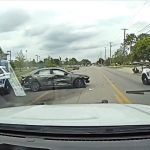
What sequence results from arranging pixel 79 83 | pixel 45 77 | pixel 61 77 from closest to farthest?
1. pixel 45 77
2. pixel 61 77
3. pixel 79 83

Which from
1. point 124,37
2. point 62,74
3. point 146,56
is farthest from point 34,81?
point 124,37

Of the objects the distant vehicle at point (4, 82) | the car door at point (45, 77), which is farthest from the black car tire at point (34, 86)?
the distant vehicle at point (4, 82)

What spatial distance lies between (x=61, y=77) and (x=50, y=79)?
2.44ft

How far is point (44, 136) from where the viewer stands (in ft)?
10.6

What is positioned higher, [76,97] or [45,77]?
[45,77]

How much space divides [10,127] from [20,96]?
706 inches

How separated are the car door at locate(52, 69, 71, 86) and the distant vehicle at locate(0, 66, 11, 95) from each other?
4758 mm

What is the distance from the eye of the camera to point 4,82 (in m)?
21.7

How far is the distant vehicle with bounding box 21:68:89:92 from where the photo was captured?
2616cm

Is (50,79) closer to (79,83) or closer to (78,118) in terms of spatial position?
(79,83)

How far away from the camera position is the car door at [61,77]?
87.1 ft

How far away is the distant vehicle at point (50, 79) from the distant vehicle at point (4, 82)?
3870mm

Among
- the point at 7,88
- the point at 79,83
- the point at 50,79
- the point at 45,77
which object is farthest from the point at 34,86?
the point at 7,88

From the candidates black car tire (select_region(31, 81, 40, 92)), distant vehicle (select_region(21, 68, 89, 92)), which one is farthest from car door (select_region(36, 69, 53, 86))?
black car tire (select_region(31, 81, 40, 92))
